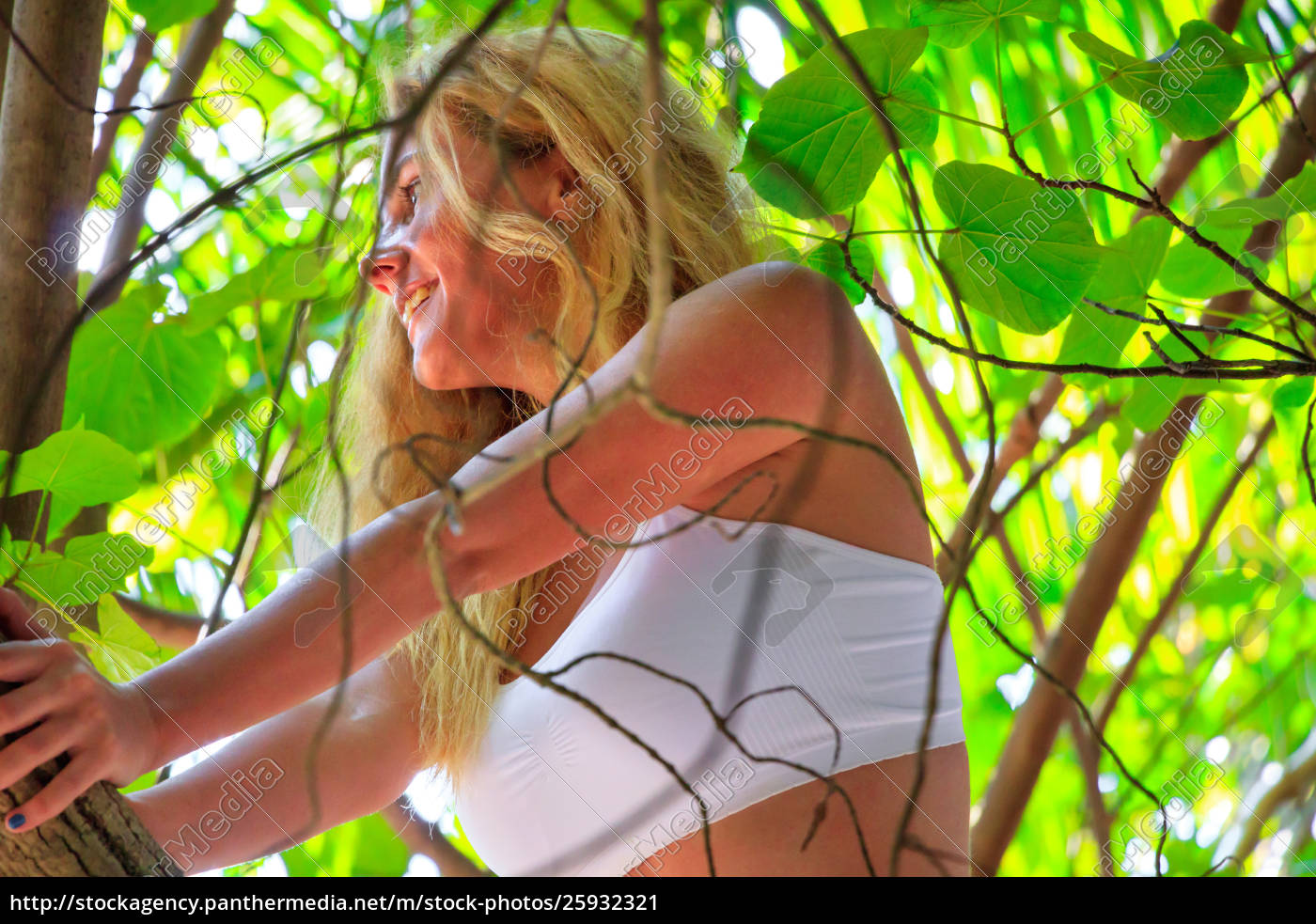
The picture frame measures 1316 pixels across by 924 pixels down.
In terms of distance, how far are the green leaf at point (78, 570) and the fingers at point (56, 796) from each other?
0.21m

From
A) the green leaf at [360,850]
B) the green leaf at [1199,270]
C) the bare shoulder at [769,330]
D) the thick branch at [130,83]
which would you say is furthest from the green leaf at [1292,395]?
the green leaf at [360,850]

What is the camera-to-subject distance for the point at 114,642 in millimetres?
729

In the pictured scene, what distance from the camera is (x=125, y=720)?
1.64 ft

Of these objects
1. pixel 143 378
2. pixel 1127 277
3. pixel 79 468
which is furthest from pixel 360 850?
pixel 1127 277

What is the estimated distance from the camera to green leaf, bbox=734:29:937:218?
528mm

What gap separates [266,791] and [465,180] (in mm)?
552

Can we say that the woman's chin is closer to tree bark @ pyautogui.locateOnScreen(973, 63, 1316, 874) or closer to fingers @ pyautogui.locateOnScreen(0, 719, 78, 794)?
fingers @ pyautogui.locateOnScreen(0, 719, 78, 794)

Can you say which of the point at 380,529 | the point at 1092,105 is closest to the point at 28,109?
the point at 380,529

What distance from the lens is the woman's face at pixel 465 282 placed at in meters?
0.92

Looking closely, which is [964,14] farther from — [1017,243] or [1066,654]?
[1066,654]

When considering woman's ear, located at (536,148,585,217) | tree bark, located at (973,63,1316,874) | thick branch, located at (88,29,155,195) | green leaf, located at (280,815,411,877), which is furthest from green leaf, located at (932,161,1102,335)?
green leaf, located at (280,815,411,877)

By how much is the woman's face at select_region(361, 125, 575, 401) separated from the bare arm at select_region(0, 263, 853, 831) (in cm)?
29

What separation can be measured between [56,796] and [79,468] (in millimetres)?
253

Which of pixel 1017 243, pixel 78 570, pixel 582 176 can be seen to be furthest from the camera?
pixel 582 176
